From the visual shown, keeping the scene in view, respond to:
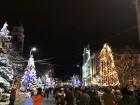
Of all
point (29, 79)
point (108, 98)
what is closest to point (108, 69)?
point (29, 79)

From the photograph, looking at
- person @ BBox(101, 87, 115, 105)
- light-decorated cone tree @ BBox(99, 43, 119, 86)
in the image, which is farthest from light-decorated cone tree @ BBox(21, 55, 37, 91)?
person @ BBox(101, 87, 115, 105)

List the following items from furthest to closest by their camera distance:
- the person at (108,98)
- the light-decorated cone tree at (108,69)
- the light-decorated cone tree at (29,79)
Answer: the light-decorated cone tree at (108,69), the light-decorated cone tree at (29,79), the person at (108,98)

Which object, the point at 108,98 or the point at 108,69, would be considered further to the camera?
the point at 108,69

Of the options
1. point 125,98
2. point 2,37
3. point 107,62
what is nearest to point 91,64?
point 107,62

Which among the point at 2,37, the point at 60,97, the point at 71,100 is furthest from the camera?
the point at 2,37

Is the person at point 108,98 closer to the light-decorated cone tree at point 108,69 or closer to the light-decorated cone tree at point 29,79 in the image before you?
the light-decorated cone tree at point 29,79

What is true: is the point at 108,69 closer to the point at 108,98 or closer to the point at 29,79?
the point at 29,79

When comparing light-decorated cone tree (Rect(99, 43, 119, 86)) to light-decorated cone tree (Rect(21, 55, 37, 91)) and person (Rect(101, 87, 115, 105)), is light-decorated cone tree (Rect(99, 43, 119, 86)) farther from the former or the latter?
person (Rect(101, 87, 115, 105))

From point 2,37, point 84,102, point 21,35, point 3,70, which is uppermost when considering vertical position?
point 21,35

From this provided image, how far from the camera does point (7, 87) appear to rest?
43812 mm

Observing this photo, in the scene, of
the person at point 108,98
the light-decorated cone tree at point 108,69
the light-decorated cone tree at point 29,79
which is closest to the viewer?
the person at point 108,98

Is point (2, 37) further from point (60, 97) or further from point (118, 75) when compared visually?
point (118, 75)

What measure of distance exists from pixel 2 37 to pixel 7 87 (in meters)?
7.79

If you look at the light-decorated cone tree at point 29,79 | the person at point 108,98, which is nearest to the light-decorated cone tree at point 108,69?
the light-decorated cone tree at point 29,79
